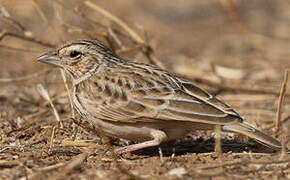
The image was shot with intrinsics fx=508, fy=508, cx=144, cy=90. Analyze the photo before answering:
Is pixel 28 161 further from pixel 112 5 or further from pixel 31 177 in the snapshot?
pixel 112 5

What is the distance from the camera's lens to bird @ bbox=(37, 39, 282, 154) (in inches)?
208

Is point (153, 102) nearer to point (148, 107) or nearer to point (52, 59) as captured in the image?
point (148, 107)

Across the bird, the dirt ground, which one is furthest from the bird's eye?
the dirt ground

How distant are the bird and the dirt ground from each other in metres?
0.27

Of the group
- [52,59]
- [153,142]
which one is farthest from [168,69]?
[153,142]

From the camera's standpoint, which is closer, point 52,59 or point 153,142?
point 153,142

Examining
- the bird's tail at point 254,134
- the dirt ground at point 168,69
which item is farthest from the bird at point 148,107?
the dirt ground at point 168,69

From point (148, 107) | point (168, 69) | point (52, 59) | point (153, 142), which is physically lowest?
point (153, 142)

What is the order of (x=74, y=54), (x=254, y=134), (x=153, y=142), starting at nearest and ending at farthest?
1. (x=254, y=134)
2. (x=153, y=142)
3. (x=74, y=54)

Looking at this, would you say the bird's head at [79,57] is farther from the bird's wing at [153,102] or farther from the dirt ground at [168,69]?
the dirt ground at [168,69]

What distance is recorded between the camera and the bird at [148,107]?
527 cm

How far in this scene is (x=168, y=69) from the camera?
909 cm

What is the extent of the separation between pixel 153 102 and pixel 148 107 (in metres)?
0.08

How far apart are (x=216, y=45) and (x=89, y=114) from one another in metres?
8.32
